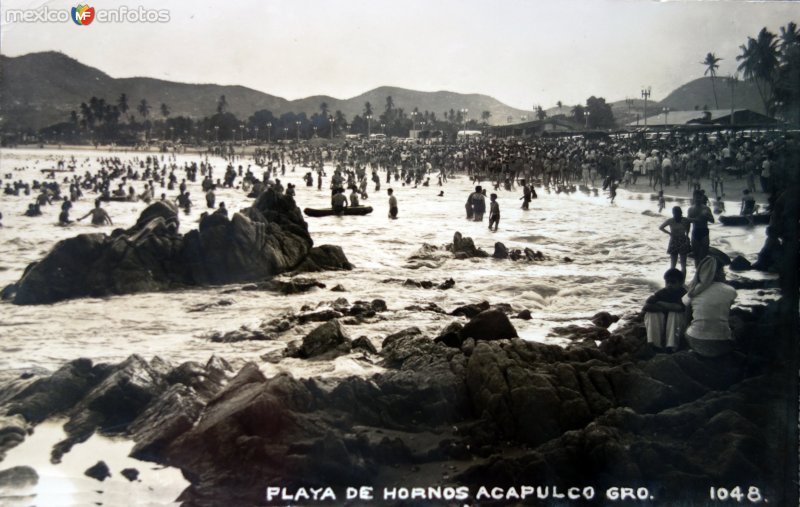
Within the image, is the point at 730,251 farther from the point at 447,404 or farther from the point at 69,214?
the point at 69,214

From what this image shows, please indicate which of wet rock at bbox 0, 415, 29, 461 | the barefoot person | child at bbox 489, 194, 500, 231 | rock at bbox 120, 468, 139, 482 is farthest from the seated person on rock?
the barefoot person

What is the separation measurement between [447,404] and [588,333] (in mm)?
2244

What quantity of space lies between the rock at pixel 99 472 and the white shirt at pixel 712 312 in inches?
227

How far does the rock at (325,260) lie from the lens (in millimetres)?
10086

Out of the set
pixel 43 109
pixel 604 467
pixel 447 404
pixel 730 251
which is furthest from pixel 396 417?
pixel 43 109

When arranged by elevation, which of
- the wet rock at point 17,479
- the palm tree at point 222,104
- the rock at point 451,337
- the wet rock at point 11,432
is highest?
the palm tree at point 222,104

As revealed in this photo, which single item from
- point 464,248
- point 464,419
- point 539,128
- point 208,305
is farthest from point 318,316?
point 539,128

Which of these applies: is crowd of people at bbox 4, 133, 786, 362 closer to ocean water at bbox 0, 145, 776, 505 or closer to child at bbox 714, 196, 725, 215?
child at bbox 714, 196, 725, 215

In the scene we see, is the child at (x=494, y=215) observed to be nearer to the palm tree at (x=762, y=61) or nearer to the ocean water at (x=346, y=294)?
the ocean water at (x=346, y=294)

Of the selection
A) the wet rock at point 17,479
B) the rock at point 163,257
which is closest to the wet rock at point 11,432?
the wet rock at point 17,479

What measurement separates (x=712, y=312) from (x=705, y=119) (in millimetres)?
5863

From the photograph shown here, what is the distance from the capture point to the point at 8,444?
5762mm

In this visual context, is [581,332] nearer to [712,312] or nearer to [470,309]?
[470,309]

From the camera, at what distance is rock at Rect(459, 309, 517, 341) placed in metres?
7.15
